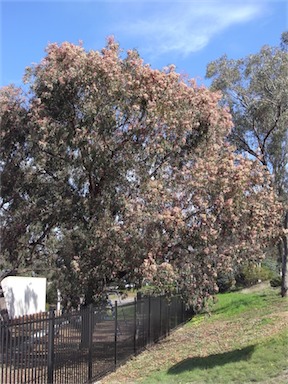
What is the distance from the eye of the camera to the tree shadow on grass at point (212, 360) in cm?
1029

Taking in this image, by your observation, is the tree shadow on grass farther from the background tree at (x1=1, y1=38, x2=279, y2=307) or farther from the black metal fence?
the background tree at (x1=1, y1=38, x2=279, y2=307)

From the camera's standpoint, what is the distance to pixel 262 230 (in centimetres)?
1248

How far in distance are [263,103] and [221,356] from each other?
44.0ft

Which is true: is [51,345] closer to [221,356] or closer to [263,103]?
[221,356]

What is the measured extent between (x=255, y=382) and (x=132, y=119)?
7242 mm

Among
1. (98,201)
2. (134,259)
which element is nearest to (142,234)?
(134,259)

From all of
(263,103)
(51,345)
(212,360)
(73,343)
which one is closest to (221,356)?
(212,360)

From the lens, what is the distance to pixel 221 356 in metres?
11.0

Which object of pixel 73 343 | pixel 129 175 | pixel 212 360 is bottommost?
pixel 212 360

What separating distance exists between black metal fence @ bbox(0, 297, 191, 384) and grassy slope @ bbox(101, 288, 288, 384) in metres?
0.46

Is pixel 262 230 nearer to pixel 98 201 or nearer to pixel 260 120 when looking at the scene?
pixel 98 201

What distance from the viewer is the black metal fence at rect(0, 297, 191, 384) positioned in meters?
7.26

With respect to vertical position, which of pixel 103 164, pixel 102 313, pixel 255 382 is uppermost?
pixel 103 164

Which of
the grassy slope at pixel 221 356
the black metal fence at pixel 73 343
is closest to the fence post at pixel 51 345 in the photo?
the black metal fence at pixel 73 343
